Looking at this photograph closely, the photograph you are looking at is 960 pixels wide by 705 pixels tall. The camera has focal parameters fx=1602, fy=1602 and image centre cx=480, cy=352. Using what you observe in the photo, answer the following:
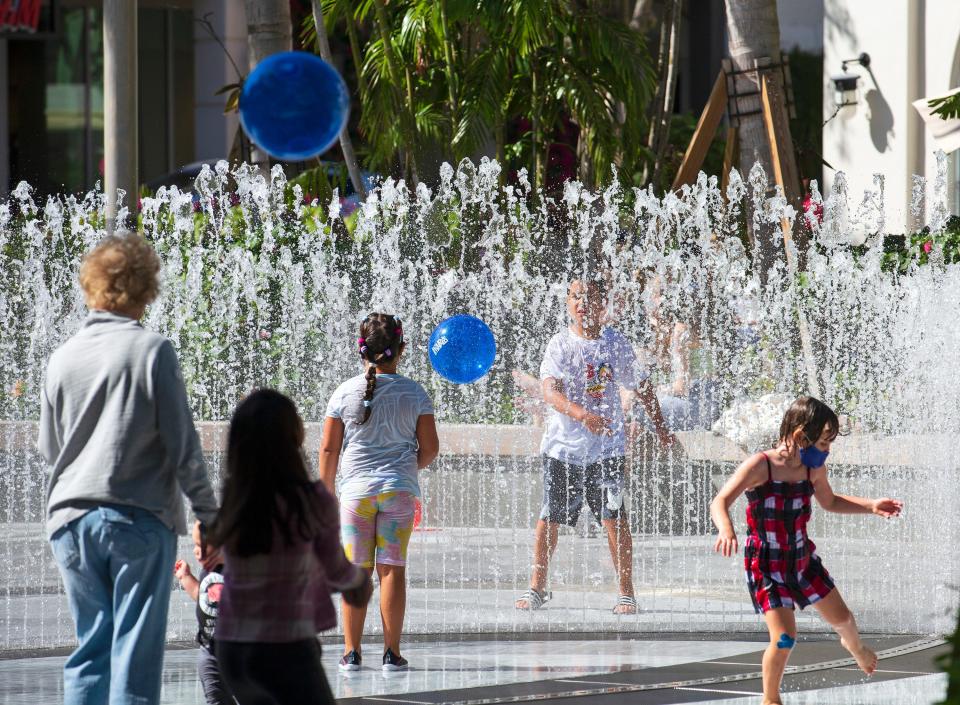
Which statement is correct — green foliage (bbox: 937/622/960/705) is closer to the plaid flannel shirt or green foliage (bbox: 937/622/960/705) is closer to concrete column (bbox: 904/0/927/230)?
the plaid flannel shirt

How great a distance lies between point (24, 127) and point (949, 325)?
61.5ft

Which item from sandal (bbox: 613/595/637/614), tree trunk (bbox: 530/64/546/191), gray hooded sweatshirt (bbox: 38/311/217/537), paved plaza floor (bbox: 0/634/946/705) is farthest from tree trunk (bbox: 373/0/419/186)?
gray hooded sweatshirt (bbox: 38/311/217/537)

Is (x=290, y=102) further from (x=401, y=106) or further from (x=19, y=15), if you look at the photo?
(x=19, y=15)

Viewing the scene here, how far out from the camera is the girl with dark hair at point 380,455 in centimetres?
605

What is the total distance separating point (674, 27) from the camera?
1677 cm

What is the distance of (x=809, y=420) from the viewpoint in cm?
532

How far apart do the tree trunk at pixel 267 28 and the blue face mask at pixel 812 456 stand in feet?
25.8

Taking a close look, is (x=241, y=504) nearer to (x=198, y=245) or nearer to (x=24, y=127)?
(x=198, y=245)

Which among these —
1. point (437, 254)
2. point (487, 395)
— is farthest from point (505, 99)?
point (487, 395)

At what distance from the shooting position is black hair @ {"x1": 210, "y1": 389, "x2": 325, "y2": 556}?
3.69 m

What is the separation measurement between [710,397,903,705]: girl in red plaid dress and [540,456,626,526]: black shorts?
6.71 ft

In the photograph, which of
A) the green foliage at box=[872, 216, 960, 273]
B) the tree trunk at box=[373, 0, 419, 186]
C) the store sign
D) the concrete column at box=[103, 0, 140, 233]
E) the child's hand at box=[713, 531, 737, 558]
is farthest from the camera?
the store sign

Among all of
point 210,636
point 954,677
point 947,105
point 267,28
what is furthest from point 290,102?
point 267,28

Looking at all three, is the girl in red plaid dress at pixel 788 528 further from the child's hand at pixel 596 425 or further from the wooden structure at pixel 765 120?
the wooden structure at pixel 765 120
